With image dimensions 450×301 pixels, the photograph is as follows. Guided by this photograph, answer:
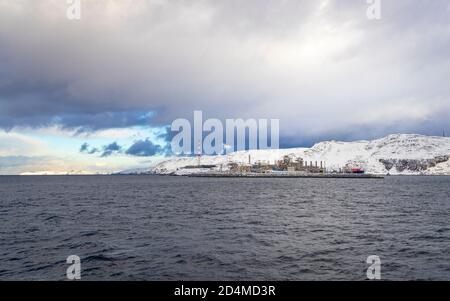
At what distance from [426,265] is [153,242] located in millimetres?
28014

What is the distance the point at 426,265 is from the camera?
31.5 metres

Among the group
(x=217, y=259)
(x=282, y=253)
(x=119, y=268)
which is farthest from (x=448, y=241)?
(x=119, y=268)

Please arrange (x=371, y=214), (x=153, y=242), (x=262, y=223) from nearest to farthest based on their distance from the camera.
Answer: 1. (x=153, y=242)
2. (x=262, y=223)
3. (x=371, y=214)

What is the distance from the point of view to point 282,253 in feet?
118

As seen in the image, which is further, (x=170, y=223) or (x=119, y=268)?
(x=170, y=223)

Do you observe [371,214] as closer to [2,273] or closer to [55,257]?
[55,257]
